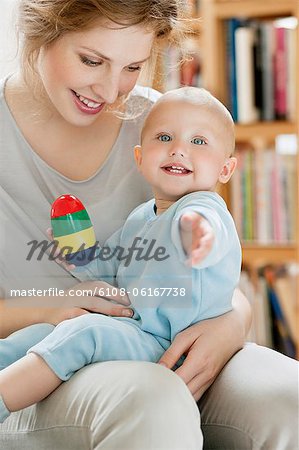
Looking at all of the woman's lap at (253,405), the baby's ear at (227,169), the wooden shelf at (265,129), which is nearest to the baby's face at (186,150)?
the baby's ear at (227,169)

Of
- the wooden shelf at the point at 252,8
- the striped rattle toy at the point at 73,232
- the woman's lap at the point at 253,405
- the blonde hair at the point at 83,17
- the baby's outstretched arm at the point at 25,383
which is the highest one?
the wooden shelf at the point at 252,8

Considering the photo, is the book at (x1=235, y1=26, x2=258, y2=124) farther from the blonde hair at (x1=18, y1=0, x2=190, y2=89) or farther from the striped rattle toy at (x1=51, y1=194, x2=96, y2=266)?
the striped rattle toy at (x1=51, y1=194, x2=96, y2=266)

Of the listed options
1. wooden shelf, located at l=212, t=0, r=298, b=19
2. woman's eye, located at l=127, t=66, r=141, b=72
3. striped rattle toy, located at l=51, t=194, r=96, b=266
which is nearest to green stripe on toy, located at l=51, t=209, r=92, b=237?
striped rattle toy, located at l=51, t=194, r=96, b=266

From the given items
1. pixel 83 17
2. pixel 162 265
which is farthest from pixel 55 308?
pixel 83 17

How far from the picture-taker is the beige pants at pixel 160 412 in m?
0.83

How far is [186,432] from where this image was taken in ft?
2.72

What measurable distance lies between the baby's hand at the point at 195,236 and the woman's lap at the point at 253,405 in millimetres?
174

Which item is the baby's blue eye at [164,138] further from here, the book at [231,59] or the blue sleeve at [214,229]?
the book at [231,59]

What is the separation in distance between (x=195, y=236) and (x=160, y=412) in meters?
0.19

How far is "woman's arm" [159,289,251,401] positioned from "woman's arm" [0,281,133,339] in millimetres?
82

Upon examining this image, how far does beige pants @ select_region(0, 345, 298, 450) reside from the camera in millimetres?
828

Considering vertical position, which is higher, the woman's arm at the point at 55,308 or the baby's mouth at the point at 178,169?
the baby's mouth at the point at 178,169

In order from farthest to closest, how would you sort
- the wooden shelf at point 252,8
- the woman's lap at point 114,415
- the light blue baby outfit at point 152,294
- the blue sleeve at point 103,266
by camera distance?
1. the wooden shelf at point 252,8
2. the blue sleeve at point 103,266
3. the light blue baby outfit at point 152,294
4. the woman's lap at point 114,415

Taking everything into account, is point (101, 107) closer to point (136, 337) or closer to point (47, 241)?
point (47, 241)
